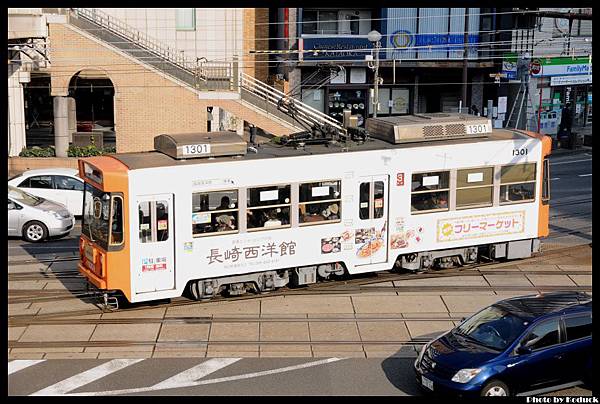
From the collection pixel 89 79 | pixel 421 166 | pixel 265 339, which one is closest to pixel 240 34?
pixel 89 79

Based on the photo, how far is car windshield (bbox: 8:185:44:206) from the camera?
2421cm

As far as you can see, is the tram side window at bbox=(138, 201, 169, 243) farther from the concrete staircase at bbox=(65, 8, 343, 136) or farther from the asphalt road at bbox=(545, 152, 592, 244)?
the concrete staircase at bbox=(65, 8, 343, 136)

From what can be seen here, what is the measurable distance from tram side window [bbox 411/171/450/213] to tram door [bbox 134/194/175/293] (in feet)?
18.5

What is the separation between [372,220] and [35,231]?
968 cm

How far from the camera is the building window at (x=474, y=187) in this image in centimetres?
2030

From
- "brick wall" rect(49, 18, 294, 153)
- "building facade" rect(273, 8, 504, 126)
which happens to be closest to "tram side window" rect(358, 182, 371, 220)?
"brick wall" rect(49, 18, 294, 153)

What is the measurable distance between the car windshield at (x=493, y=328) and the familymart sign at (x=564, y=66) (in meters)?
30.4

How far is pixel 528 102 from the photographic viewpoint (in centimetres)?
4384

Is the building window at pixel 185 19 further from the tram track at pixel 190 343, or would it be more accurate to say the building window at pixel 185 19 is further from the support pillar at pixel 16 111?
the tram track at pixel 190 343

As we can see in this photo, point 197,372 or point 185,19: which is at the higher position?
point 185,19

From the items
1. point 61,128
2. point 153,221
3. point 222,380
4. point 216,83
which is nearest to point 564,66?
point 216,83

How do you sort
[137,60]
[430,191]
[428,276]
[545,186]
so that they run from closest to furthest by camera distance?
1. [430,191]
2. [428,276]
3. [545,186]
4. [137,60]

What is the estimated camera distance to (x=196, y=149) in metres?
17.8

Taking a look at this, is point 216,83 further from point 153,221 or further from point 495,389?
point 495,389
